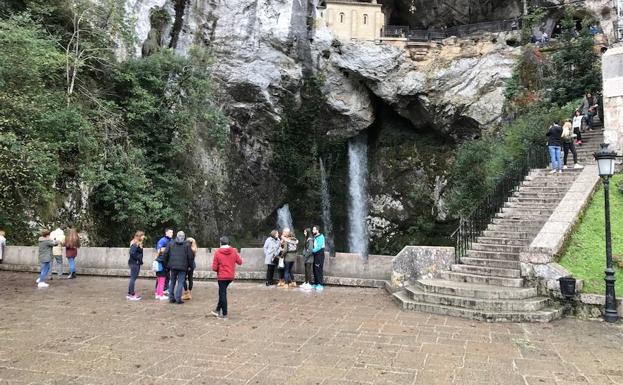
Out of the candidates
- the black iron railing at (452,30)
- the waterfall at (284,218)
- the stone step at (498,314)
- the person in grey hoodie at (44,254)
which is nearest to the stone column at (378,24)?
the black iron railing at (452,30)

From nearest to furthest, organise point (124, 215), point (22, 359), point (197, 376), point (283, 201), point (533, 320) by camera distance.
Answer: point (197, 376)
point (22, 359)
point (533, 320)
point (124, 215)
point (283, 201)

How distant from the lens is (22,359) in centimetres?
541

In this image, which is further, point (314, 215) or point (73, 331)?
point (314, 215)

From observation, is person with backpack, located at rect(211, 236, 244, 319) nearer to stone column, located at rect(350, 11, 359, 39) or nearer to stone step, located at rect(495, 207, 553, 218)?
stone step, located at rect(495, 207, 553, 218)

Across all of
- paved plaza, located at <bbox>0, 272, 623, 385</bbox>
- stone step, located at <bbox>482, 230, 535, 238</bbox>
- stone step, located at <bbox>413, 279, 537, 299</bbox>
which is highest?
stone step, located at <bbox>482, 230, 535, 238</bbox>

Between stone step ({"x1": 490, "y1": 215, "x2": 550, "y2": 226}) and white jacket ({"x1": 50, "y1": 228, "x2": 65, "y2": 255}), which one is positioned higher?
stone step ({"x1": 490, "y1": 215, "x2": 550, "y2": 226})

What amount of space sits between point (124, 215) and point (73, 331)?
10.2m

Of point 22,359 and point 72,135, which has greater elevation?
point 72,135

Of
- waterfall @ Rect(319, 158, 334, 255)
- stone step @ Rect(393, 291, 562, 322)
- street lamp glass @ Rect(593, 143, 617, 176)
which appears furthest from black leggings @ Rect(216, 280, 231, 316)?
waterfall @ Rect(319, 158, 334, 255)

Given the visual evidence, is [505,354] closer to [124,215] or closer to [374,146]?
[124,215]

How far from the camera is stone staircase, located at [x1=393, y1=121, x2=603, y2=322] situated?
784cm

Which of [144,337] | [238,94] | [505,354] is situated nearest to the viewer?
[505,354]

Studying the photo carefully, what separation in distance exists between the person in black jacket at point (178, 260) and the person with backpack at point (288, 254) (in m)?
2.91

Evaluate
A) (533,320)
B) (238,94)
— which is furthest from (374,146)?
(533,320)
